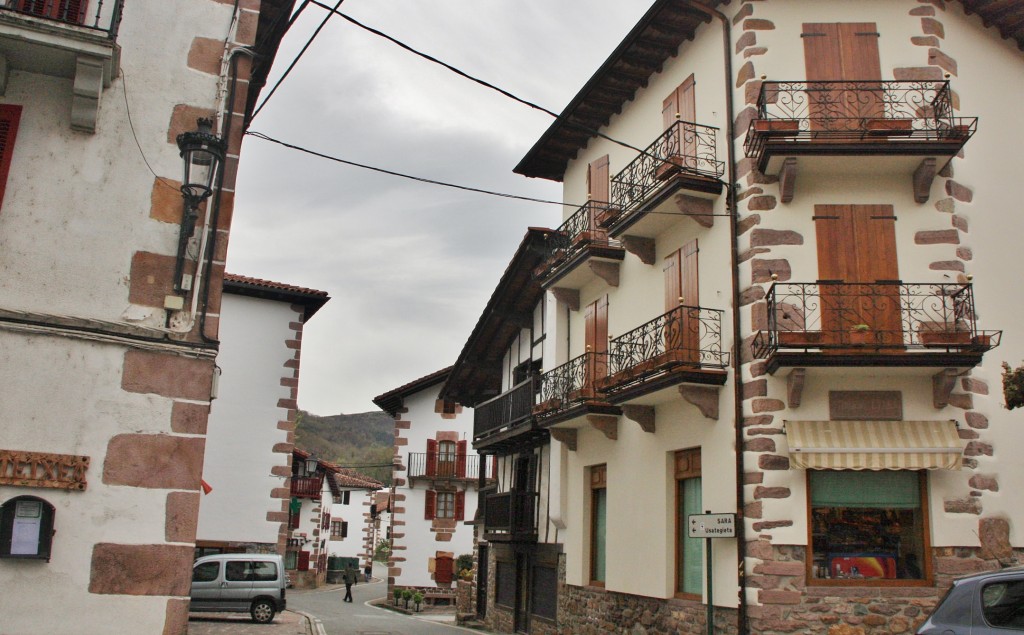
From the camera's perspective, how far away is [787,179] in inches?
521

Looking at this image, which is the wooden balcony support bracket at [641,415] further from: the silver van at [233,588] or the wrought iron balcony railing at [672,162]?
the silver van at [233,588]

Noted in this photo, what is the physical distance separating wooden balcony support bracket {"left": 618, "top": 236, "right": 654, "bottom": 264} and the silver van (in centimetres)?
1247

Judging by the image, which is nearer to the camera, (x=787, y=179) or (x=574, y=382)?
(x=787, y=179)

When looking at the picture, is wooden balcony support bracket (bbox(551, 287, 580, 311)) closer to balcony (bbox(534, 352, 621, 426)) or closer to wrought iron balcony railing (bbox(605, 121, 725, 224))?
balcony (bbox(534, 352, 621, 426))

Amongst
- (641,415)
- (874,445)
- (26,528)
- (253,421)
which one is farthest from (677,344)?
(253,421)

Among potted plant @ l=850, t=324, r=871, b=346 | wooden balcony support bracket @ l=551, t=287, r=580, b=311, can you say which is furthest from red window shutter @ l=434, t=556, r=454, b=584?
potted plant @ l=850, t=324, r=871, b=346

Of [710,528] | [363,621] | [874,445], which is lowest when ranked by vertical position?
[363,621]

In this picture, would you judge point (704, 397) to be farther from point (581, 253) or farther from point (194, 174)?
point (194, 174)

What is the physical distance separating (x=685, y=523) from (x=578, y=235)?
6.54 m

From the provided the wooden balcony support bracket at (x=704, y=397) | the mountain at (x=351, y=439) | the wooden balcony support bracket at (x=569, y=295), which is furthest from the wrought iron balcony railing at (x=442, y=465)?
the mountain at (x=351, y=439)

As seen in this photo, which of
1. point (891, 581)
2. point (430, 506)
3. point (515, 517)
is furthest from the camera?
point (430, 506)

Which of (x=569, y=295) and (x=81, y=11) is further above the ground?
(x=569, y=295)

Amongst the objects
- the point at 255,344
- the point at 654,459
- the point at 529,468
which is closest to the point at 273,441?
the point at 255,344

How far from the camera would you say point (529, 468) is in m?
22.3
